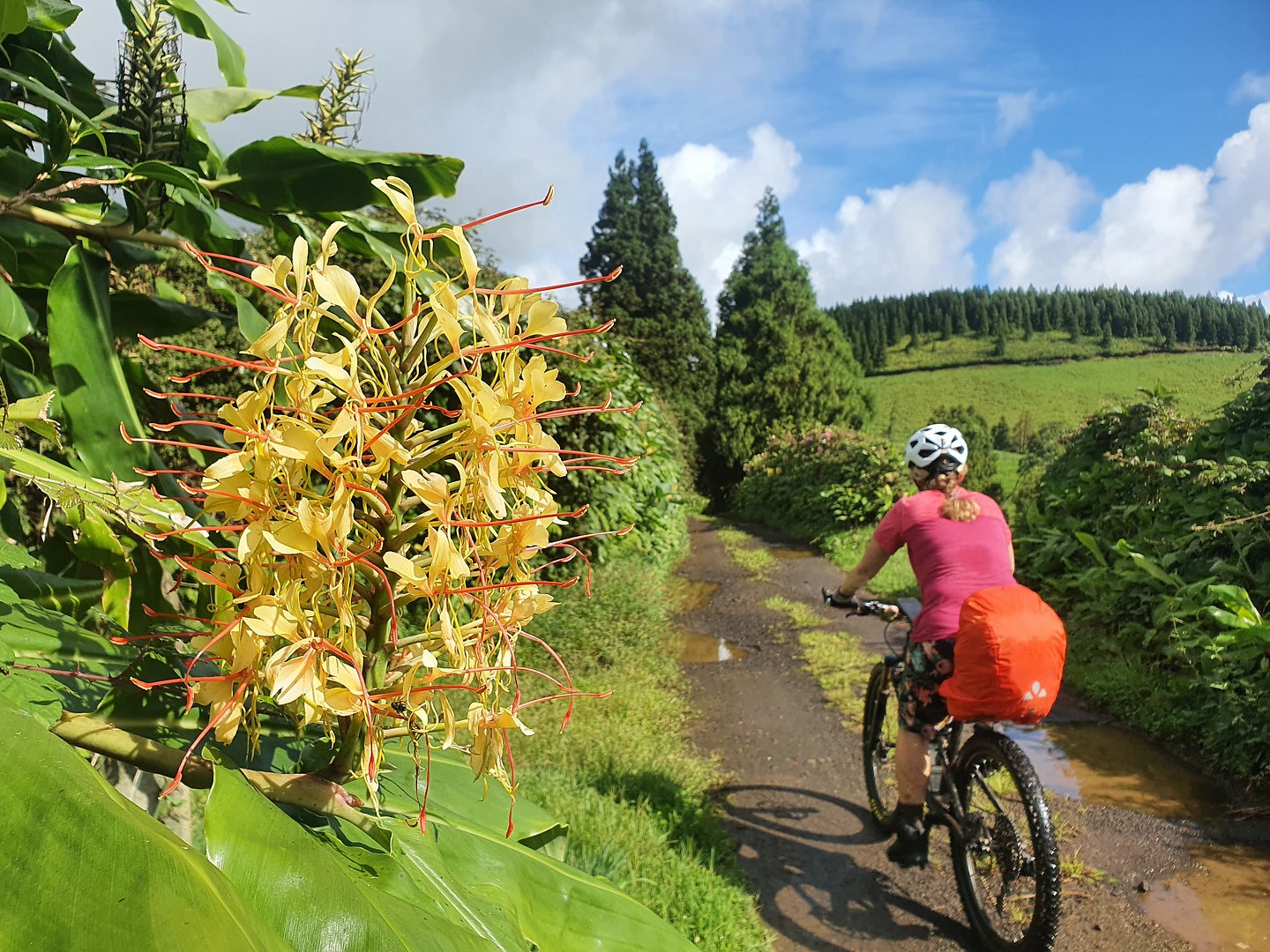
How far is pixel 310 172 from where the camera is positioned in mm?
1493

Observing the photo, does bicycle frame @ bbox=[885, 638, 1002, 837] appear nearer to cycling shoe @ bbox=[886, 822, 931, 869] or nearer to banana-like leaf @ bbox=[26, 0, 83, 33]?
cycling shoe @ bbox=[886, 822, 931, 869]

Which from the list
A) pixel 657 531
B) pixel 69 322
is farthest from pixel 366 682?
pixel 657 531

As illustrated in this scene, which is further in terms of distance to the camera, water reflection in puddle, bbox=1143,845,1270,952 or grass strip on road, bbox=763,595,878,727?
grass strip on road, bbox=763,595,878,727

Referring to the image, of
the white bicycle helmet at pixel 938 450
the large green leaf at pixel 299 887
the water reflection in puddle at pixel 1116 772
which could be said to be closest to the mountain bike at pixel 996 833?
the white bicycle helmet at pixel 938 450

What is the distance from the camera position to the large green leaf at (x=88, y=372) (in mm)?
1268

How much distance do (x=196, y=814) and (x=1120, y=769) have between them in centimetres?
479

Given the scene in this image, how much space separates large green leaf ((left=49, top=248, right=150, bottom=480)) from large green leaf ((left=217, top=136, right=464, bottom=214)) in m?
0.34

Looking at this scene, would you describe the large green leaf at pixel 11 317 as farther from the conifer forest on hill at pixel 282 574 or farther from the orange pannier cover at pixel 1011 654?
the orange pannier cover at pixel 1011 654

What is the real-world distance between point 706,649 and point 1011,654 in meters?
4.41

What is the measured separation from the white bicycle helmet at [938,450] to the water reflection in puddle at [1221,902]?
1985 mm

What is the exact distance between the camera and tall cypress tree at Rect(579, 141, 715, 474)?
84.5 ft

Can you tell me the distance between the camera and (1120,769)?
14.1 feet

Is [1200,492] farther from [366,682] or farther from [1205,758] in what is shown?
[366,682]

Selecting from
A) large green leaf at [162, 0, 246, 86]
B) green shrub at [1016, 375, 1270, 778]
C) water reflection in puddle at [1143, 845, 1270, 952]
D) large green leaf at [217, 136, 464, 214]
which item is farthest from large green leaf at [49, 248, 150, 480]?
green shrub at [1016, 375, 1270, 778]
